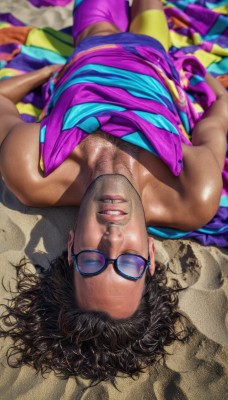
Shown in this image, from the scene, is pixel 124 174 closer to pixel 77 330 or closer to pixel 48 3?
pixel 77 330

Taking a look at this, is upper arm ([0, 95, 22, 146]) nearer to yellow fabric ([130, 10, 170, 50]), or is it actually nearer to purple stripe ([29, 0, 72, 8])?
yellow fabric ([130, 10, 170, 50])

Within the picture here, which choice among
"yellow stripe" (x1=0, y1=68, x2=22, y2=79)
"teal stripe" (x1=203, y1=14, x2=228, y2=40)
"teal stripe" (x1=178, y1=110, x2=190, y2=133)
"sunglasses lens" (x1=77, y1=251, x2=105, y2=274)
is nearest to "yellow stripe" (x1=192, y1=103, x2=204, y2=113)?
"teal stripe" (x1=178, y1=110, x2=190, y2=133)

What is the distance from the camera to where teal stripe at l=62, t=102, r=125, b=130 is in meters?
2.60

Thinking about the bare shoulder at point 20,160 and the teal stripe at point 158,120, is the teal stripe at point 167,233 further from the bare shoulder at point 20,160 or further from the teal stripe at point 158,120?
the bare shoulder at point 20,160

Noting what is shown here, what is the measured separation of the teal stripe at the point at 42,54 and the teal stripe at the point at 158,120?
164 centimetres

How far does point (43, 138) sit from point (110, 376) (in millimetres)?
1487

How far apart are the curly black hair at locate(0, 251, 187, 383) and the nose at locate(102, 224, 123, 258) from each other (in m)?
0.33

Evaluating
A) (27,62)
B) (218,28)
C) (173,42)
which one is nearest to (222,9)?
(218,28)

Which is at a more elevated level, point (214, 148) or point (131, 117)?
point (131, 117)

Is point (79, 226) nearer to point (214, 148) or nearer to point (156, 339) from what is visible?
point (156, 339)

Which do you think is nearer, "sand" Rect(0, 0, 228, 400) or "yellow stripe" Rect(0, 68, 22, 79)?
"sand" Rect(0, 0, 228, 400)

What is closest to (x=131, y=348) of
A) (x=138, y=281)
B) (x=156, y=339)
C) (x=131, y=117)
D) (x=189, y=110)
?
(x=156, y=339)

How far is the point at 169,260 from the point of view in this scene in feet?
8.87

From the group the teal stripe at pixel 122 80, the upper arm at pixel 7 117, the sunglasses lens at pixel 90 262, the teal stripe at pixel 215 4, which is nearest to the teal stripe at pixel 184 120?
the teal stripe at pixel 122 80
